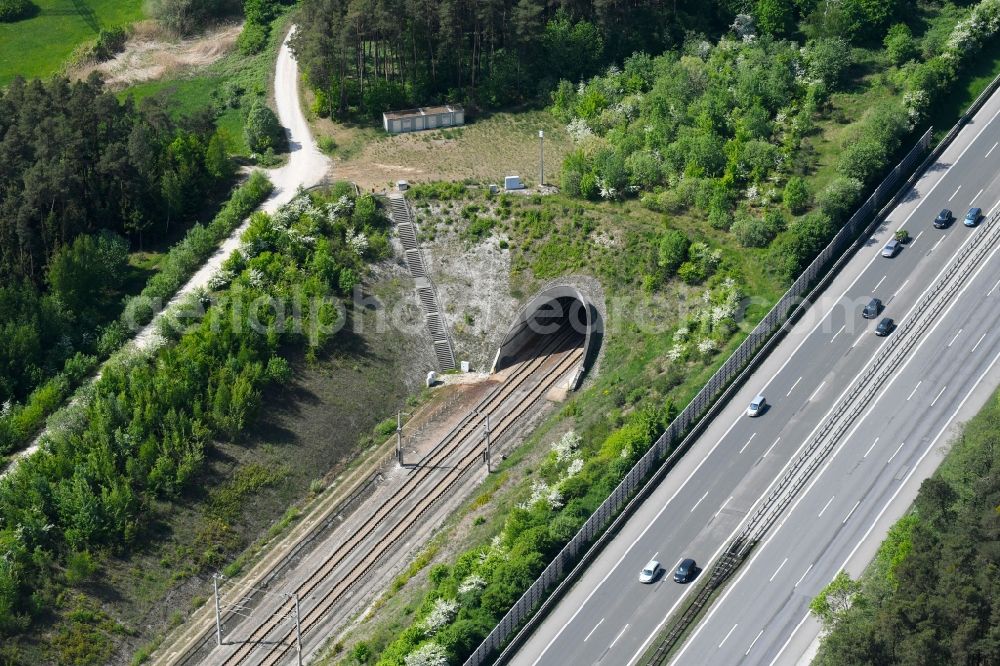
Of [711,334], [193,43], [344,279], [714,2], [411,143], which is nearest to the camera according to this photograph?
[711,334]

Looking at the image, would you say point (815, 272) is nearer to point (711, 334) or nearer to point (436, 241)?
point (711, 334)

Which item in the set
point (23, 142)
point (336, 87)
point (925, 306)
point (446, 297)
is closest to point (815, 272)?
point (925, 306)

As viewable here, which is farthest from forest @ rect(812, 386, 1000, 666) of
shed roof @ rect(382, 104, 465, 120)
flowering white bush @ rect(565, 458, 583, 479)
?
shed roof @ rect(382, 104, 465, 120)

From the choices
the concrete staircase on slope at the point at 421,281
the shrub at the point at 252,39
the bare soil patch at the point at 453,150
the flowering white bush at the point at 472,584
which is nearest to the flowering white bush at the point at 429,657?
the flowering white bush at the point at 472,584

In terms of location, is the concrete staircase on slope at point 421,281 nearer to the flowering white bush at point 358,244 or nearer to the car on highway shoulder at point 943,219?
the flowering white bush at point 358,244

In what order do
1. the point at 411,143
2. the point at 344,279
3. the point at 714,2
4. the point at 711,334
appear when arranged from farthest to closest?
the point at 714,2
the point at 411,143
the point at 344,279
the point at 711,334
